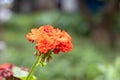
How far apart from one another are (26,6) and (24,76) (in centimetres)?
1324

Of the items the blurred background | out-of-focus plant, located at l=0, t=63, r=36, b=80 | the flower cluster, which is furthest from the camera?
the blurred background

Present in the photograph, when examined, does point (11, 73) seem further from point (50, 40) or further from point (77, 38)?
point (77, 38)

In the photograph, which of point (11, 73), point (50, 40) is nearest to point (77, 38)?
point (11, 73)

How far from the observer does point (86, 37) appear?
843 centimetres

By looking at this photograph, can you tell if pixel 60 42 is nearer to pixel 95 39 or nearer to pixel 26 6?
pixel 95 39

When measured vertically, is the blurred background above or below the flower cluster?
above

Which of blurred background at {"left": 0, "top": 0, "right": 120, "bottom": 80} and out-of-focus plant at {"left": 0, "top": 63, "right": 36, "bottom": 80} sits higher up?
blurred background at {"left": 0, "top": 0, "right": 120, "bottom": 80}

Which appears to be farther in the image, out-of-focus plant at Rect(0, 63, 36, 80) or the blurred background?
the blurred background

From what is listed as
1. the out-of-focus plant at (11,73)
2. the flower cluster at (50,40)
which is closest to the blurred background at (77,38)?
the out-of-focus plant at (11,73)

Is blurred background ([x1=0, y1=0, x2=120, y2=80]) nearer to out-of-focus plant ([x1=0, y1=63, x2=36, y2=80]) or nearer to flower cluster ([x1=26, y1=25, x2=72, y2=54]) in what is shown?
out-of-focus plant ([x1=0, y1=63, x2=36, y2=80])

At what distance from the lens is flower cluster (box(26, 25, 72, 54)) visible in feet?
3.48

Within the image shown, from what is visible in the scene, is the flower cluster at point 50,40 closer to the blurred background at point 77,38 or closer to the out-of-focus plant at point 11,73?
the out-of-focus plant at point 11,73

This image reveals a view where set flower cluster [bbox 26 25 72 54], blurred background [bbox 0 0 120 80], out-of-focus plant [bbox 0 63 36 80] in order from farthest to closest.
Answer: blurred background [bbox 0 0 120 80], out-of-focus plant [bbox 0 63 36 80], flower cluster [bbox 26 25 72 54]

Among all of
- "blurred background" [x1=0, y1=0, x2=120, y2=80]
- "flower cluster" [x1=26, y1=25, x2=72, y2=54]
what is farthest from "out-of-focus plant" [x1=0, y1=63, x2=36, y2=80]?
"blurred background" [x1=0, y1=0, x2=120, y2=80]
